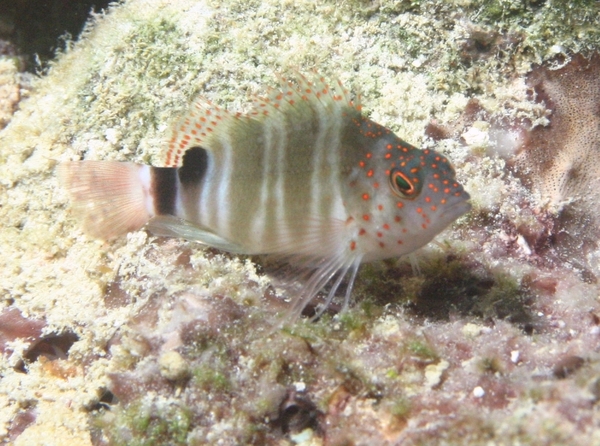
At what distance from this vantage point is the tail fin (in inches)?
133

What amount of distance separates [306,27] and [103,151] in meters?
2.26

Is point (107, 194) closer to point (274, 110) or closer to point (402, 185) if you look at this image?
point (274, 110)

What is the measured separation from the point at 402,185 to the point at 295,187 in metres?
0.69

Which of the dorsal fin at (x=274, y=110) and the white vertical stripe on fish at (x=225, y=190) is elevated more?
the dorsal fin at (x=274, y=110)

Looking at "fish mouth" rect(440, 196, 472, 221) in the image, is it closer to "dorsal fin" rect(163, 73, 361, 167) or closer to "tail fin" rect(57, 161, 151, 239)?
"dorsal fin" rect(163, 73, 361, 167)

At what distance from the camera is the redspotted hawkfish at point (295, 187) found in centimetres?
279

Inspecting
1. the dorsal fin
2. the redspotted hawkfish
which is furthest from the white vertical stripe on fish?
the dorsal fin

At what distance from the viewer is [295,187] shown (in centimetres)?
295

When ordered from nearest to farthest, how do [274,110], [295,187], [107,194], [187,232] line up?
1. [295,187]
2. [274,110]
3. [187,232]
4. [107,194]

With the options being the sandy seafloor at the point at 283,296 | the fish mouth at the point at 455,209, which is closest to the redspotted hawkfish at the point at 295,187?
the fish mouth at the point at 455,209

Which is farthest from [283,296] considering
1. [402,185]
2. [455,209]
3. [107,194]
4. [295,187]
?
[107,194]

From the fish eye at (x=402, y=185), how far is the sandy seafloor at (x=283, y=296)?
0.73 meters

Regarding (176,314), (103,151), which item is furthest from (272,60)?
(176,314)

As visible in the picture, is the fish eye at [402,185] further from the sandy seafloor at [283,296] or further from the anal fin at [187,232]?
the anal fin at [187,232]
